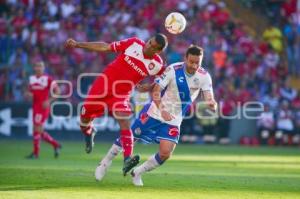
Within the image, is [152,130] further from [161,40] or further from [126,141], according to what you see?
[161,40]

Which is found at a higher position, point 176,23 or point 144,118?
point 176,23

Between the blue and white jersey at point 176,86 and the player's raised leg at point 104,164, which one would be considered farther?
the player's raised leg at point 104,164

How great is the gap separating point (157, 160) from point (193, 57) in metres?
1.81

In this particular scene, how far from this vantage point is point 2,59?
29.0 meters

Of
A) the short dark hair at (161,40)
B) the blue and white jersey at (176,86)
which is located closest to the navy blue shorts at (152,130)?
the blue and white jersey at (176,86)

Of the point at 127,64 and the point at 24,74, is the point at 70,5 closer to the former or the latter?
the point at 24,74

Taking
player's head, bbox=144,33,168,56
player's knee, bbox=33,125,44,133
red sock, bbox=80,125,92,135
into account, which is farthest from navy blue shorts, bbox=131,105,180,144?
player's knee, bbox=33,125,44,133

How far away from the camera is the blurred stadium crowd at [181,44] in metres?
28.3

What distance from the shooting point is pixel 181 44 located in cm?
2914

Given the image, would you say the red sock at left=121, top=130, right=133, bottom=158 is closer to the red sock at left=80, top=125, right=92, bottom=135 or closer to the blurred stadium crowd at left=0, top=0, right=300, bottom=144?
the red sock at left=80, top=125, right=92, bottom=135

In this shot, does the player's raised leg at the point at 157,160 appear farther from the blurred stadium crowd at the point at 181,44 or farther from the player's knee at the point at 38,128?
the blurred stadium crowd at the point at 181,44

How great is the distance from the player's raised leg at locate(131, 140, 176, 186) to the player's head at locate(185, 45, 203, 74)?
4.27 ft

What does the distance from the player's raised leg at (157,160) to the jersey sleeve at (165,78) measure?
97 centimetres

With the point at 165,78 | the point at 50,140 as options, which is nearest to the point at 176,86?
the point at 165,78
